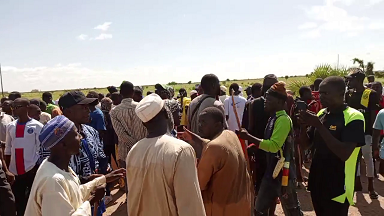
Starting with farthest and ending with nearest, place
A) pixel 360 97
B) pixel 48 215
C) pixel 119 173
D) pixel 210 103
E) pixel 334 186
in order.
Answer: pixel 360 97 < pixel 210 103 < pixel 334 186 < pixel 119 173 < pixel 48 215

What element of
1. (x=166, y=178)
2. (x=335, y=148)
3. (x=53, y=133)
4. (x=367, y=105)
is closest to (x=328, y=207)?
(x=335, y=148)

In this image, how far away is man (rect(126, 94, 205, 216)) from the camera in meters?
2.19

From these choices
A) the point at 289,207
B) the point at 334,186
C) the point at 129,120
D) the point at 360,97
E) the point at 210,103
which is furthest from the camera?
the point at 360,97

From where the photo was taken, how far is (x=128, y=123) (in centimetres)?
491

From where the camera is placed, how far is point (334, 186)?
317cm

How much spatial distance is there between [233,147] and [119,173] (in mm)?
1096

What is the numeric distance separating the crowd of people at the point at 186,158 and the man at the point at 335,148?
0.4 inches

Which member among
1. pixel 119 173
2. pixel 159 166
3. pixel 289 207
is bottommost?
pixel 289 207

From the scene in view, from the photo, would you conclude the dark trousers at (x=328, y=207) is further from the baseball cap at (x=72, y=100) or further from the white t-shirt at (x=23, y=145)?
the white t-shirt at (x=23, y=145)

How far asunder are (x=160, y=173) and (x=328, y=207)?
2038mm

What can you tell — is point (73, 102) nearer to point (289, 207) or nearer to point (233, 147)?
point (233, 147)

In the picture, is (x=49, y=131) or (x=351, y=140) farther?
(x=351, y=140)

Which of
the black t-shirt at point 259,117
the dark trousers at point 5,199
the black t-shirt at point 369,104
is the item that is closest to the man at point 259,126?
the black t-shirt at point 259,117

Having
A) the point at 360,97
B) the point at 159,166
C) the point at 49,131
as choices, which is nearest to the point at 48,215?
the point at 49,131
